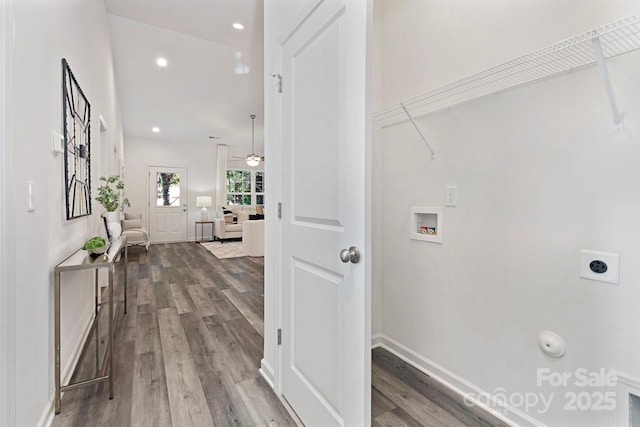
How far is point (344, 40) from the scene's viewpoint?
115 cm

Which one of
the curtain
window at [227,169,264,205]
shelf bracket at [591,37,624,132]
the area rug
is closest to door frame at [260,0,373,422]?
shelf bracket at [591,37,624,132]

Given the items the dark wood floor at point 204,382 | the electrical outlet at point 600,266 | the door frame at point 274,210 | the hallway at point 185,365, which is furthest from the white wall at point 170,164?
the electrical outlet at point 600,266

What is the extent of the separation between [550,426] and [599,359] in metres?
0.41

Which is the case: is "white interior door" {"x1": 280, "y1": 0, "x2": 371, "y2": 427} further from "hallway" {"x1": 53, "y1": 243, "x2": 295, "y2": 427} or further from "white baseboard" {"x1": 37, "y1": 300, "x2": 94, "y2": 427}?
"white baseboard" {"x1": 37, "y1": 300, "x2": 94, "y2": 427}

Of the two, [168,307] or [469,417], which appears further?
[168,307]

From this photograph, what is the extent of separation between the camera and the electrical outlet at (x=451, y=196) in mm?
1728

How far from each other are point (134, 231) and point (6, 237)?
5.71 m

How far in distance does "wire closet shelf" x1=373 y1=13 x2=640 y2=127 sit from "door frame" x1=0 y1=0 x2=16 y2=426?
6.05 ft

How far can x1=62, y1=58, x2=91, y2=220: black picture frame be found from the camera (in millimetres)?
1878

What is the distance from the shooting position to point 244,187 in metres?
9.38

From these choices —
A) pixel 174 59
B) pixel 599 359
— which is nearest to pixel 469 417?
pixel 599 359

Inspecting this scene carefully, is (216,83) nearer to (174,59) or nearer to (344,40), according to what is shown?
(174,59)

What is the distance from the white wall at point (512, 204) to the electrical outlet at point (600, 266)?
0.08ft

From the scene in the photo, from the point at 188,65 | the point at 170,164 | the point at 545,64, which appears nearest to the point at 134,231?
the point at 170,164
